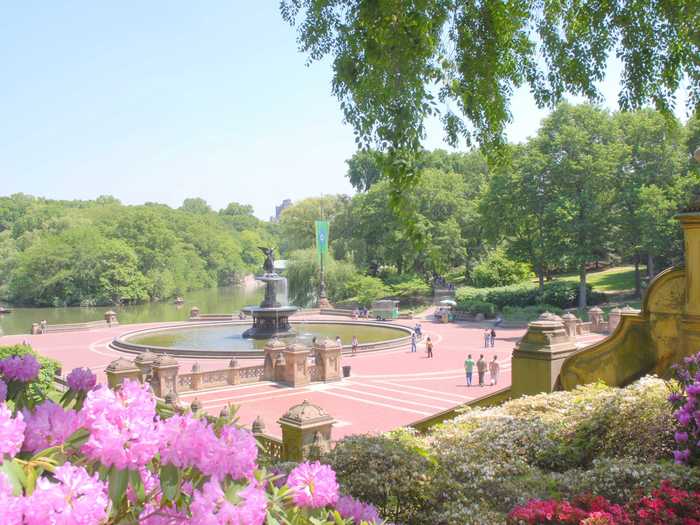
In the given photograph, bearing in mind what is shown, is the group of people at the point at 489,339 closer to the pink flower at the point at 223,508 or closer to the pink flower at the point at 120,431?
the pink flower at the point at 223,508

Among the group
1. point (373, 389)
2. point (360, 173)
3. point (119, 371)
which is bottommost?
point (373, 389)

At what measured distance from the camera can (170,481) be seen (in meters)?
2.10

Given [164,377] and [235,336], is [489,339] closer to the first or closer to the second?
[235,336]

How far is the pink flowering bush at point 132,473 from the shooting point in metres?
1.83

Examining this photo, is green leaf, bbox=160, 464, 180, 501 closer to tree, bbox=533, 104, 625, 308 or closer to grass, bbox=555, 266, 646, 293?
tree, bbox=533, 104, 625, 308

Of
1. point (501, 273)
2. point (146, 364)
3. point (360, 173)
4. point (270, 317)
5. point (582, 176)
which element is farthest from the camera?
point (360, 173)

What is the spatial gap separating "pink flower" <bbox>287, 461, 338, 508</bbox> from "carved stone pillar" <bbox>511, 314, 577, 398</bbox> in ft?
20.8

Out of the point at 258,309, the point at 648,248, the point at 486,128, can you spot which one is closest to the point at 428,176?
the point at 648,248

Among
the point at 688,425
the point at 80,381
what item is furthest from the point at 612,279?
the point at 80,381

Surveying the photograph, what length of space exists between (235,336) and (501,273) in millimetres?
24195

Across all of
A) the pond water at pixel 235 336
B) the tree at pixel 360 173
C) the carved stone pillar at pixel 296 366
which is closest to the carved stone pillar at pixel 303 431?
the carved stone pillar at pixel 296 366

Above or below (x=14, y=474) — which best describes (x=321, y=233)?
above

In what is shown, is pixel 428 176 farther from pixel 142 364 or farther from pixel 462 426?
pixel 462 426

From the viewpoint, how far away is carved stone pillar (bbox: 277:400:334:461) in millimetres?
9555
